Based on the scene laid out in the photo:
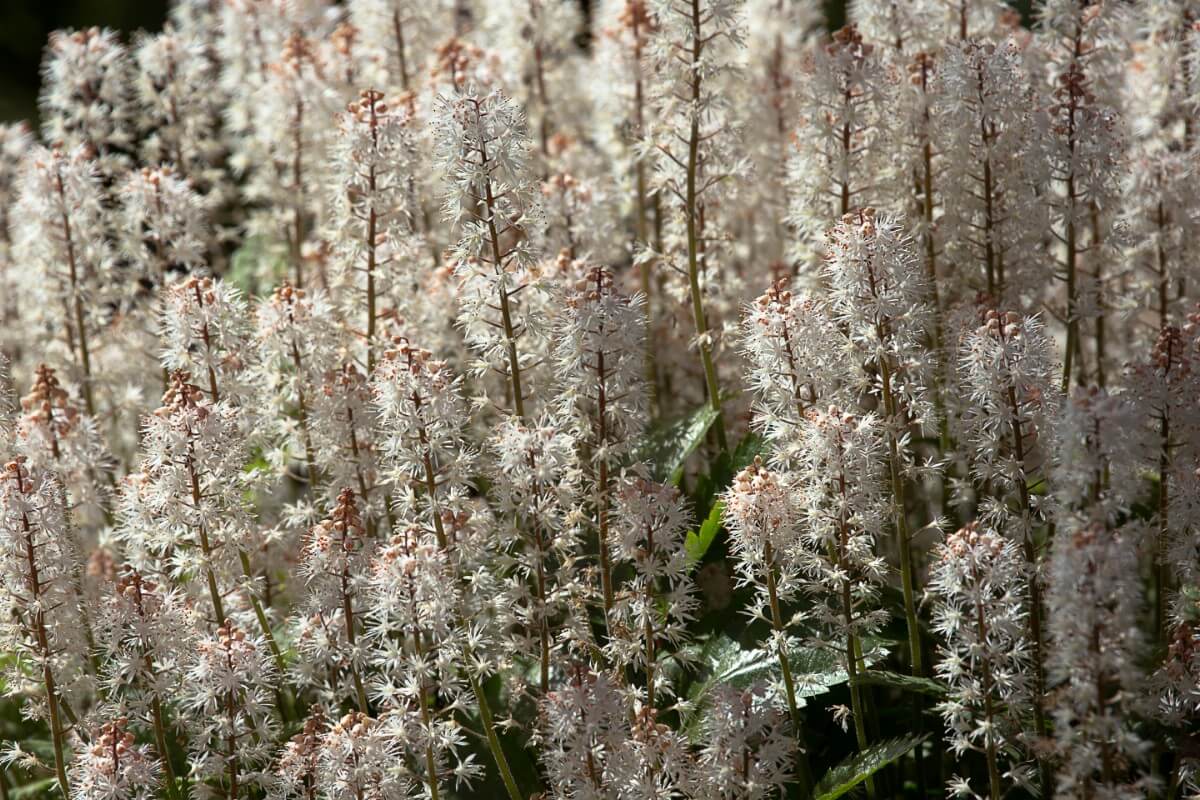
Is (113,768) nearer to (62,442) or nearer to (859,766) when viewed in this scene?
(62,442)

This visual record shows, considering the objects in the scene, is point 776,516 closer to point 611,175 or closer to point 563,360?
point 563,360

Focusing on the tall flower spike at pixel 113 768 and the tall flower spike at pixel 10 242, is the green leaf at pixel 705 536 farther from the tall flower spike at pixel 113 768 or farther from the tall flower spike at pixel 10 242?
the tall flower spike at pixel 10 242

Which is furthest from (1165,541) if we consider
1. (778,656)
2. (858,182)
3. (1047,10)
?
(1047,10)

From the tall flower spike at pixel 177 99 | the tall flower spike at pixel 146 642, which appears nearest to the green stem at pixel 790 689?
the tall flower spike at pixel 146 642

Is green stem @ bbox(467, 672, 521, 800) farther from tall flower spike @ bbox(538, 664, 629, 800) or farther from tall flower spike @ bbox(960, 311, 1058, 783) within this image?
tall flower spike @ bbox(960, 311, 1058, 783)

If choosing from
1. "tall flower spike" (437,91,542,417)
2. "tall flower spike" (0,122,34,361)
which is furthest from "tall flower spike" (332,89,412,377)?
"tall flower spike" (0,122,34,361)

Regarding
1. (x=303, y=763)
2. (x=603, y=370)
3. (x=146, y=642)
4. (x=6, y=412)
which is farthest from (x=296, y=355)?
(x=303, y=763)
